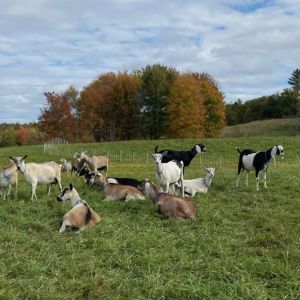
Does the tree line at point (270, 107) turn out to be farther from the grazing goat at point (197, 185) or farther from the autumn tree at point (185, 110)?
the grazing goat at point (197, 185)

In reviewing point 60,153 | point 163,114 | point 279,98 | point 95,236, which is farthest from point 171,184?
point 279,98

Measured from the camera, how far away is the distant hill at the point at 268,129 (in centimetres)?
7006

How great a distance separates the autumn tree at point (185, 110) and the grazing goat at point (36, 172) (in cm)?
4312

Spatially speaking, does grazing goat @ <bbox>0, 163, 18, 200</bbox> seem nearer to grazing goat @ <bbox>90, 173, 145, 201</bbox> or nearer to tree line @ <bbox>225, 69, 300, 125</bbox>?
grazing goat @ <bbox>90, 173, 145, 201</bbox>

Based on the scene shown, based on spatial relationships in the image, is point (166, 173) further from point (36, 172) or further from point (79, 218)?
point (79, 218)

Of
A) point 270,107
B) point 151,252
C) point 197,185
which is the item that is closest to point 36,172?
point 197,185

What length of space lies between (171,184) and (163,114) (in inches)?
1901

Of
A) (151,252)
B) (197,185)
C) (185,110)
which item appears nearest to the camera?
(151,252)

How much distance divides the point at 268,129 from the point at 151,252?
68.4 meters

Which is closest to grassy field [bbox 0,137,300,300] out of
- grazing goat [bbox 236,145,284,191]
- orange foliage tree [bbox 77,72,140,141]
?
grazing goat [bbox 236,145,284,191]

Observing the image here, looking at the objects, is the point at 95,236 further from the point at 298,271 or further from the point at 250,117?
the point at 250,117

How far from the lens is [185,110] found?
186 ft

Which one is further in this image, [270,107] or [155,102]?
[270,107]

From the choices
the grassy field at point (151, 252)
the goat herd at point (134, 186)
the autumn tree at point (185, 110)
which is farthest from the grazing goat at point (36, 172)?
the autumn tree at point (185, 110)
